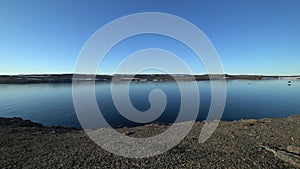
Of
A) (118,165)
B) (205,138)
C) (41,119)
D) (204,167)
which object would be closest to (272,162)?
(204,167)

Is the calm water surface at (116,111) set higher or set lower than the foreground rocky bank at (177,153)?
lower

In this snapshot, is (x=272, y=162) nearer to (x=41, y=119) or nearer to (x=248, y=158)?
(x=248, y=158)

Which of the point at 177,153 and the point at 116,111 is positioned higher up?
the point at 177,153

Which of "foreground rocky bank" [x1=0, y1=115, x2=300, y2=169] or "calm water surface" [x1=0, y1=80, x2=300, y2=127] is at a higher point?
"foreground rocky bank" [x1=0, y1=115, x2=300, y2=169]

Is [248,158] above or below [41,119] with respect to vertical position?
above

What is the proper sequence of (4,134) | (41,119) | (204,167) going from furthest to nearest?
(41,119), (4,134), (204,167)

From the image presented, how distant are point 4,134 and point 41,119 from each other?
607 inches

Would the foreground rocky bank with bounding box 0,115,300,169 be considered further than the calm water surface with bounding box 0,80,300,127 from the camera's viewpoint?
No

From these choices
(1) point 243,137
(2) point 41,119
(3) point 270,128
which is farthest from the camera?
(2) point 41,119

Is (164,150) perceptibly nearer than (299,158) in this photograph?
No

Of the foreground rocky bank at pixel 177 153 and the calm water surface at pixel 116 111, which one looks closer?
the foreground rocky bank at pixel 177 153

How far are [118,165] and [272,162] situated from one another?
7256 mm

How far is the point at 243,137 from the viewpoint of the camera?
12.6 metres

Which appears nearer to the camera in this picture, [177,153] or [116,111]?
[177,153]
